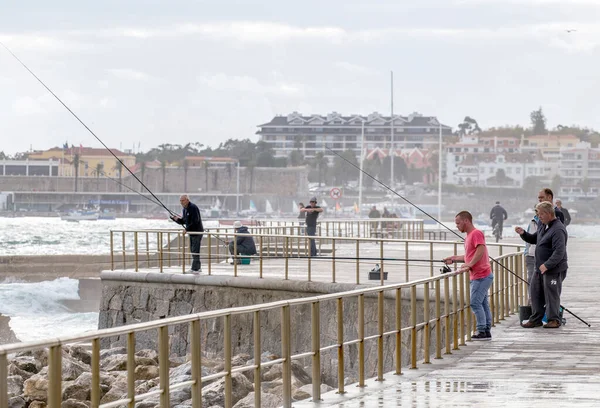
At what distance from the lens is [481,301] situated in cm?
1310

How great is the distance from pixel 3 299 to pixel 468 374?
37.7 meters

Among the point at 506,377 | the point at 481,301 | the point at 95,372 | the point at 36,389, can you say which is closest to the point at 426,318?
the point at 506,377

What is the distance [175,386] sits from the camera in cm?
741

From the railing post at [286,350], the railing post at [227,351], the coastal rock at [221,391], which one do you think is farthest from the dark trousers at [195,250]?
the railing post at [227,351]

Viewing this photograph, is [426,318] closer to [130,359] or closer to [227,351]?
[227,351]

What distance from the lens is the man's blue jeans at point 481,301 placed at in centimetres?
1297

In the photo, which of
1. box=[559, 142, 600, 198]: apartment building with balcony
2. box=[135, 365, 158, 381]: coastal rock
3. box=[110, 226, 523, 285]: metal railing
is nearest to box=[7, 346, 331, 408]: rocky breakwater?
box=[135, 365, 158, 381]: coastal rock

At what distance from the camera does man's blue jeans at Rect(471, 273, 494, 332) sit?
1297 cm

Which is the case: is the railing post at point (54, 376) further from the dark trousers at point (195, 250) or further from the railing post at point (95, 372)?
the dark trousers at point (195, 250)

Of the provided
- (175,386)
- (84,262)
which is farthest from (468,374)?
(84,262)

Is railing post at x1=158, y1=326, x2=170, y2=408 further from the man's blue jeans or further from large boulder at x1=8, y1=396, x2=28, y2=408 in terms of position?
the man's blue jeans

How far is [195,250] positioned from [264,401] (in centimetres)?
1370

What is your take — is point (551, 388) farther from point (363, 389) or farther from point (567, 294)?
point (567, 294)

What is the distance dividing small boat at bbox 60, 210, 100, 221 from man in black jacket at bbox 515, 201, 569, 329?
578 feet
